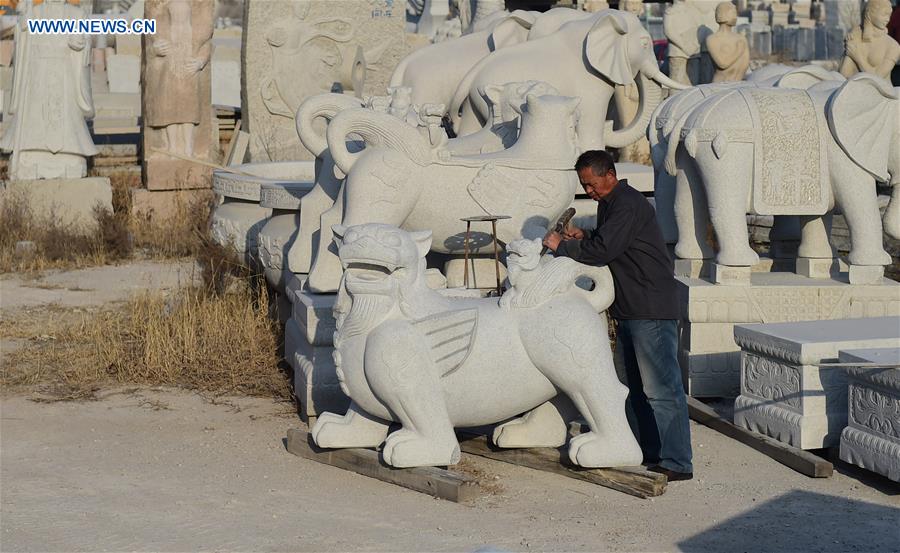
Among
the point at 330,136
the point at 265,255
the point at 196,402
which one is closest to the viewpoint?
the point at 330,136

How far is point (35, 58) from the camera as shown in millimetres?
12664

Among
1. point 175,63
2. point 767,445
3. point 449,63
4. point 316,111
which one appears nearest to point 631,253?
point 767,445

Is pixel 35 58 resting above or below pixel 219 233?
above

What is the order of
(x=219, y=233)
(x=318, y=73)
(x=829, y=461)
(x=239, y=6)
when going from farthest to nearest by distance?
(x=239, y=6) → (x=318, y=73) → (x=219, y=233) → (x=829, y=461)

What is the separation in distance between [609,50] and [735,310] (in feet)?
6.38

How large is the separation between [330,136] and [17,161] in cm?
789

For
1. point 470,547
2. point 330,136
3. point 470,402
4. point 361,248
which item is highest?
point 330,136

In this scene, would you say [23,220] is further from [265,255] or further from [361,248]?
[361,248]

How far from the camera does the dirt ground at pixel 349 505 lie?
4.37 m

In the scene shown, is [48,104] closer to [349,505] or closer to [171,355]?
[171,355]

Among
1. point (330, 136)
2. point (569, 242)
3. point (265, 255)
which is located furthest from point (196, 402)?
point (569, 242)

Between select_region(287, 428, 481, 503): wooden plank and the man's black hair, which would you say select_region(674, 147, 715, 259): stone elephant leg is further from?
select_region(287, 428, 481, 503): wooden plank

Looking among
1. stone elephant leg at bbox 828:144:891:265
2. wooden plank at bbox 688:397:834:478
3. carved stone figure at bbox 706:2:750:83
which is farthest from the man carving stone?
carved stone figure at bbox 706:2:750:83

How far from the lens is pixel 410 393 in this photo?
189 inches
